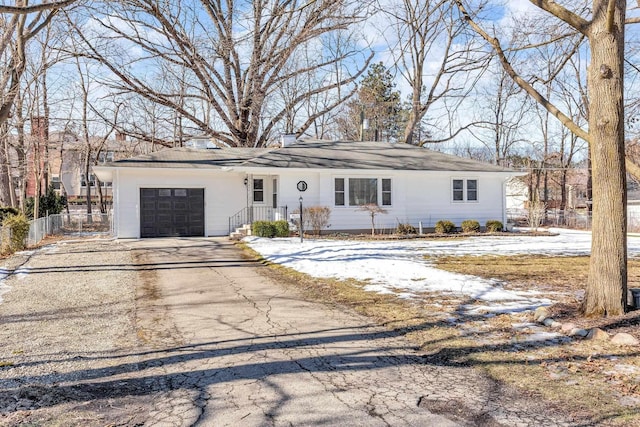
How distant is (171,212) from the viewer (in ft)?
61.5

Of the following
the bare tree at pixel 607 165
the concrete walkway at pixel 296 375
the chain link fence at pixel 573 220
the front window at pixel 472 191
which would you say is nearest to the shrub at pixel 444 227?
the front window at pixel 472 191

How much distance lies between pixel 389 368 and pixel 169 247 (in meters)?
11.9

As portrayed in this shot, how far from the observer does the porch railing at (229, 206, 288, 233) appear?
61.1ft

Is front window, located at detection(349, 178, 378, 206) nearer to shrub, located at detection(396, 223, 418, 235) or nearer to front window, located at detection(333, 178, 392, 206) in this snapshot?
front window, located at detection(333, 178, 392, 206)

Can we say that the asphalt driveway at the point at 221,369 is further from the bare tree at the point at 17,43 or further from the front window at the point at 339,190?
the front window at the point at 339,190

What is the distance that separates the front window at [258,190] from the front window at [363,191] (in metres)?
3.64

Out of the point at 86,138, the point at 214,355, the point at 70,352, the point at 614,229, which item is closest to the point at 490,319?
the point at 614,229

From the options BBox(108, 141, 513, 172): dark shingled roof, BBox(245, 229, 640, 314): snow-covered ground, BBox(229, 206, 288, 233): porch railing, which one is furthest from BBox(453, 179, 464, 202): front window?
BBox(229, 206, 288, 233): porch railing

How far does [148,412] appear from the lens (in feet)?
11.0

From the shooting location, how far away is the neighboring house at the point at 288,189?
59.6 feet

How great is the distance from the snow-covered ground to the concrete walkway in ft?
6.67

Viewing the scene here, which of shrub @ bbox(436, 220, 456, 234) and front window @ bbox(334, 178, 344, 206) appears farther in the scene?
shrub @ bbox(436, 220, 456, 234)

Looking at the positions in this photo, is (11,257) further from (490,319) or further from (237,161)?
(490,319)

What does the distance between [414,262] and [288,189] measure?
8536 mm
